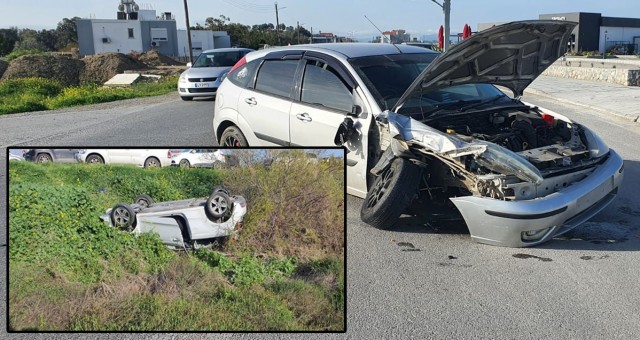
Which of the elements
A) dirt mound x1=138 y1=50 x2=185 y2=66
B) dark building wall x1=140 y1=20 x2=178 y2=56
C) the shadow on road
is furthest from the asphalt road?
dark building wall x1=140 y1=20 x2=178 y2=56

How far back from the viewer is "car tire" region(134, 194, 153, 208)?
227 cm

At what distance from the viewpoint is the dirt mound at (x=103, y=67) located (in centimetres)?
4184

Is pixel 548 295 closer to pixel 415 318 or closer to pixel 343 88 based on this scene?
pixel 415 318

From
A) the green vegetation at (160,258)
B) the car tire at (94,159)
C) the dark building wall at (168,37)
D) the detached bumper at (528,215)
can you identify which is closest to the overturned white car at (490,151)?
the detached bumper at (528,215)

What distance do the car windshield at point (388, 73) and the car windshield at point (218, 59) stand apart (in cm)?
1385

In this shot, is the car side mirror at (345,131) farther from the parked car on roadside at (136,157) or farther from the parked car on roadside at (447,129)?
the parked car on roadside at (136,157)

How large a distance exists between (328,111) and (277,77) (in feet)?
3.59

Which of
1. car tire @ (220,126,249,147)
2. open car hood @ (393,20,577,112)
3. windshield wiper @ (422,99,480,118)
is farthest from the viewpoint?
car tire @ (220,126,249,147)

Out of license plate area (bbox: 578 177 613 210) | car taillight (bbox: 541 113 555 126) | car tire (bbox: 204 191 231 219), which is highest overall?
car tire (bbox: 204 191 231 219)

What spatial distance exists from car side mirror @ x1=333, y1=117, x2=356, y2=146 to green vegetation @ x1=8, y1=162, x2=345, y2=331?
3.22m

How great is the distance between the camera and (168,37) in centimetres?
8212

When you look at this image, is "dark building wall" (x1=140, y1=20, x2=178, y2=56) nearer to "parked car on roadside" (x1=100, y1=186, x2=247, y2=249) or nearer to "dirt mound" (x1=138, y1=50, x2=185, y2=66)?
"dirt mound" (x1=138, y1=50, x2=185, y2=66)

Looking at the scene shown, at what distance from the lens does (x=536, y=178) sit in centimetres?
471

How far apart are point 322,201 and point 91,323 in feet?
3.70
